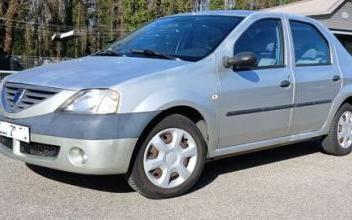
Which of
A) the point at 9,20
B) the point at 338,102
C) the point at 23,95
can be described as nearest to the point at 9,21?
the point at 9,20

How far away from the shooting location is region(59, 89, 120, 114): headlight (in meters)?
4.77

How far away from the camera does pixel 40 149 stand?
5016 millimetres

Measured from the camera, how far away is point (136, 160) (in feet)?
16.4

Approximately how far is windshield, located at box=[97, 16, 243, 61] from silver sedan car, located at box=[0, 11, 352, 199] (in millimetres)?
15

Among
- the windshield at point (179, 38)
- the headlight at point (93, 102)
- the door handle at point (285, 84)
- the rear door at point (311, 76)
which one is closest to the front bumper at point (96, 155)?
the headlight at point (93, 102)

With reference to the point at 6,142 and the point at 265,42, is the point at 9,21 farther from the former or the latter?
the point at 6,142

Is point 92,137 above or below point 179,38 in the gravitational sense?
below

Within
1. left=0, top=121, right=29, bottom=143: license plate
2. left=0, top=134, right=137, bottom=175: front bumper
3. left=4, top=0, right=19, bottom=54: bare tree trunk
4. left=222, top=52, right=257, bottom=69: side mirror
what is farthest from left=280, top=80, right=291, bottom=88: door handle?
left=4, top=0, right=19, bottom=54: bare tree trunk

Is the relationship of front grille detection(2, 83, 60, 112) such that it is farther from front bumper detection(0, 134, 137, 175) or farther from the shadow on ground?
the shadow on ground

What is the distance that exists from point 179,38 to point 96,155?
1783mm

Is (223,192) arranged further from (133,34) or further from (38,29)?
(38,29)

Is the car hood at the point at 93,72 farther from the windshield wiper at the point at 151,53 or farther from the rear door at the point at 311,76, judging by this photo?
the rear door at the point at 311,76

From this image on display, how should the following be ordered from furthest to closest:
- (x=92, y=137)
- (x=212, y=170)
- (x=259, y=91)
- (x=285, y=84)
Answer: (x=212, y=170) < (x=285, y=84) < (x=259, y=91) < (x=92, y=137)

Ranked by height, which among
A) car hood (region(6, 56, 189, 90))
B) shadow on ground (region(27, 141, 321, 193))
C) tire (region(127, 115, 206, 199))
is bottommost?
shadow on ground (region(27, 141, 321, 193))
